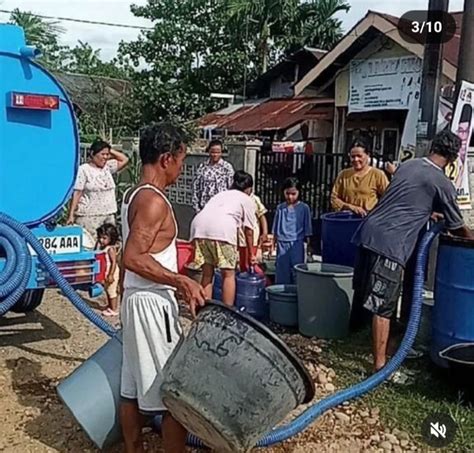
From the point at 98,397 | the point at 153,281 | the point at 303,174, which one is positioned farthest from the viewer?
the point at 303,174

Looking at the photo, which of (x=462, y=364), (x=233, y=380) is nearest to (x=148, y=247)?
(x=233, y=380)

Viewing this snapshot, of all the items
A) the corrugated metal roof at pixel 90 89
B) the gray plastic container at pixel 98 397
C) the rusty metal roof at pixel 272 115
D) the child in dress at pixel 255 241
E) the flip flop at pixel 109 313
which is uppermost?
the corrugated metal roof at pixel 90 89

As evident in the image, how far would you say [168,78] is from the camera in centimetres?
3147

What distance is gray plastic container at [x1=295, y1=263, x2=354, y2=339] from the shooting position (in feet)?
19.0

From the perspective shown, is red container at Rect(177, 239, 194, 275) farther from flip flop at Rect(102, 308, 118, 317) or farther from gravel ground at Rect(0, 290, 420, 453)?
gravel ground at Rect(0, 290, 420, 453)

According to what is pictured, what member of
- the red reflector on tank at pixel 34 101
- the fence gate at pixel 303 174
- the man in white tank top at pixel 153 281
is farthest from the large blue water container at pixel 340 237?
the fence gate at pixel 303 174

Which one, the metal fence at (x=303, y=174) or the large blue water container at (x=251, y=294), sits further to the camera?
the metal fence at (x=303, y=174)

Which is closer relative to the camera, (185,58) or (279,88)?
(279,88)

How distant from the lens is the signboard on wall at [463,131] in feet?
19.7

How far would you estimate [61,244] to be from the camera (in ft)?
17.5

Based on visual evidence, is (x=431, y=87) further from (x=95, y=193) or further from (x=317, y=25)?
(x=317, y=25)

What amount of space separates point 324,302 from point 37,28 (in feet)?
53.6

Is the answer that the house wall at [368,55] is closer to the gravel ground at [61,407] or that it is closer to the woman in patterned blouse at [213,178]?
the woman in patterned blouse at [213,178]

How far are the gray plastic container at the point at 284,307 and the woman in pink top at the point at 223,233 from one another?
1.20 feet
